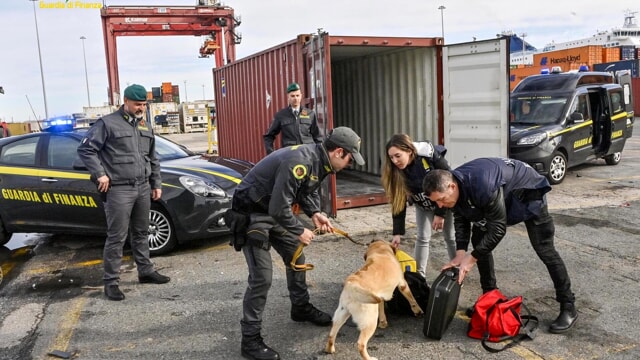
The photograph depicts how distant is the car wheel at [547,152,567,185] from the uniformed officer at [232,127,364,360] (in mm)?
7025

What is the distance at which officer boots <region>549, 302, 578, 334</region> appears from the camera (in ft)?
11.9

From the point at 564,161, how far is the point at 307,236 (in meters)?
7.72

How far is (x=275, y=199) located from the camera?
3180 mm

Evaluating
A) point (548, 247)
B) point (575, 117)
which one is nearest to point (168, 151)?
point (548, 247)

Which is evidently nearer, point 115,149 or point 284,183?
point 284,183

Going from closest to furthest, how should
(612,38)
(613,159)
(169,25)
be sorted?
(613,159)
(169,25)
(612,38)

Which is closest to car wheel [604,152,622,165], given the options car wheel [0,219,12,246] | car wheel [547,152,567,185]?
car wheel [547,152,567,185]

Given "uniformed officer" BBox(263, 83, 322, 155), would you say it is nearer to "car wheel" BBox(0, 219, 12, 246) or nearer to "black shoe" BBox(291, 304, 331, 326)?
"black shoe" BBox(291, 304, 331, 326)

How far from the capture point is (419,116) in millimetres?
8758

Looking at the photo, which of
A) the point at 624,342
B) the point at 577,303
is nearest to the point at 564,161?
the point at 577,303

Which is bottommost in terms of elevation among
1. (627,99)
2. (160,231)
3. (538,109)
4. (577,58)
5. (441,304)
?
(441,304)

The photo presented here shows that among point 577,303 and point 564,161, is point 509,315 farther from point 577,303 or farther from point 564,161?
point 564,161

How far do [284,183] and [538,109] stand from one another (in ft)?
27.3

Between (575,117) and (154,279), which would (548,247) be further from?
(575,117)
